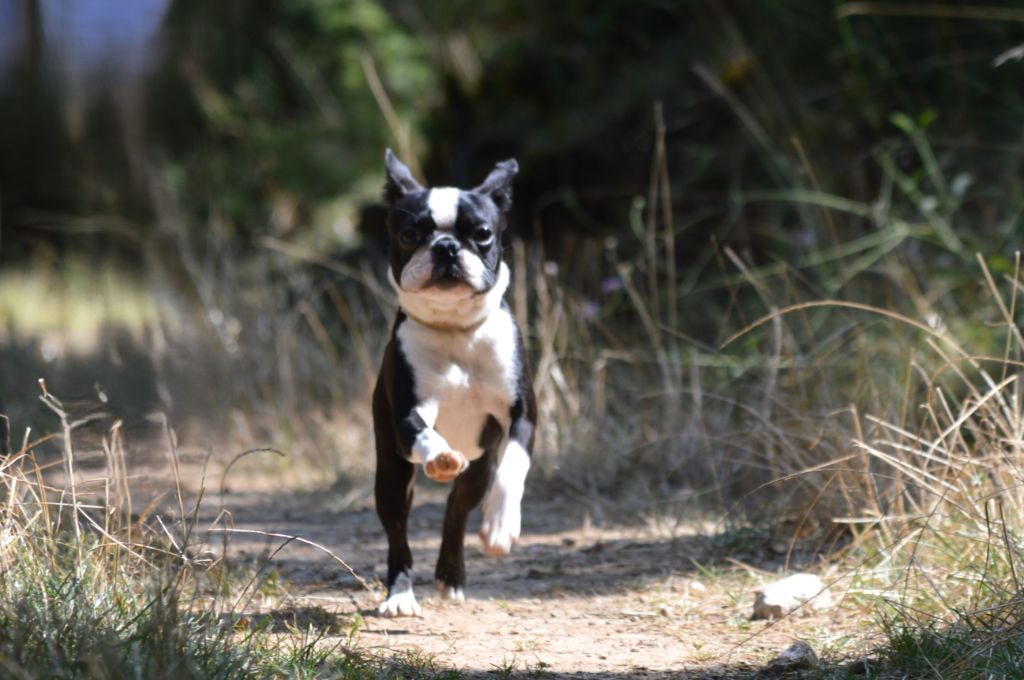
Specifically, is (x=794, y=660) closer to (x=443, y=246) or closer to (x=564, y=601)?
(x=564, y=601)

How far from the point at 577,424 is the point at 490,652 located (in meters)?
2.36

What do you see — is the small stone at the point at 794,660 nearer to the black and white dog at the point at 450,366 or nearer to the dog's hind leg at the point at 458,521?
the black and white dog at the point at 450,366

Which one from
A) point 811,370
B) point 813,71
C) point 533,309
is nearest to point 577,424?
point 811,370

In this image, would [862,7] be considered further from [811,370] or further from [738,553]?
[738,553]

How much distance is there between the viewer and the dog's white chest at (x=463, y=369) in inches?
141

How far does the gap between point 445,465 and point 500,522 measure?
0.87ft

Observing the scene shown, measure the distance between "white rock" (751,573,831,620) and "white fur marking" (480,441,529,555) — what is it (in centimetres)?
83

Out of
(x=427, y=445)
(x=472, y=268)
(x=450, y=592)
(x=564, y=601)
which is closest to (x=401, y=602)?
(x=450, y=592)

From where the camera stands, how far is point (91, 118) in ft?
48.1

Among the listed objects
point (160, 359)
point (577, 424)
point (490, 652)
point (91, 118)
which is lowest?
point (490, 652)

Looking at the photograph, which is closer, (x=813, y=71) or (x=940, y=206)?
(x=940, y=206)

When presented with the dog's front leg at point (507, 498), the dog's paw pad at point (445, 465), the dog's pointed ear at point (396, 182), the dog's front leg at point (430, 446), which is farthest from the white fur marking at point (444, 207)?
the dog's paw pad at point (445, 465)

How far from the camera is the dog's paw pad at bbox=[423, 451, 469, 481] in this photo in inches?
124

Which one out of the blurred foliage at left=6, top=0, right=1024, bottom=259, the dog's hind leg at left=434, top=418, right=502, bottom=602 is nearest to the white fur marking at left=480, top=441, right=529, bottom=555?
the dog's hind leg at left=434, top=418, right=502, bottom=602
